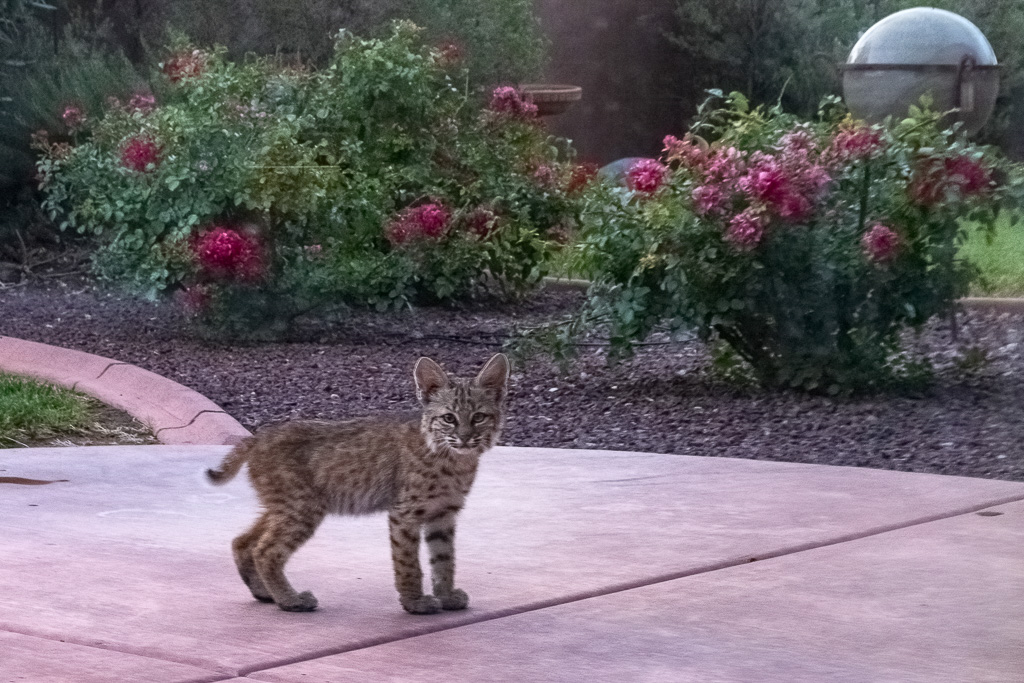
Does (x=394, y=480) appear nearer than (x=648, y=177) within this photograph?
Yes

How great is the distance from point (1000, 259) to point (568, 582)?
5.34 m

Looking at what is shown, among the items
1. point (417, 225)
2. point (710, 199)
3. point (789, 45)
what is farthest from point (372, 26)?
point (710, 199)

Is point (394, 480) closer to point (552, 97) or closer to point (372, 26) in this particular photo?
point (552, 97)

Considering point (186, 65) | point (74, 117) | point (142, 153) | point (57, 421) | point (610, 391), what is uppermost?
point (186, 65)

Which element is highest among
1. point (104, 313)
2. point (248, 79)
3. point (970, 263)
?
point (248, 79)

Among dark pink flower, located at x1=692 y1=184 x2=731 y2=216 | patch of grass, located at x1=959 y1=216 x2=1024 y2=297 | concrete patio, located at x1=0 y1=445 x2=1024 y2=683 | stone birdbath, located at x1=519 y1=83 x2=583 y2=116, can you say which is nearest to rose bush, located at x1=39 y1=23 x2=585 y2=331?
stone birdbath, located at x1=519 y1=83 x2=583 y2=116

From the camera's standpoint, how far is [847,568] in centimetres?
420

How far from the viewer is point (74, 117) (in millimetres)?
10703

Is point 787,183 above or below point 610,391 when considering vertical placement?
above

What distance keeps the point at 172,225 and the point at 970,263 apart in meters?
4.60

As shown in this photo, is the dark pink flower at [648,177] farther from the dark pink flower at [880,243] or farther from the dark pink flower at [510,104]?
the dark pink flower at [510,104]

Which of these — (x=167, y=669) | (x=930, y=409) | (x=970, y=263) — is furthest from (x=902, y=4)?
(x=167, y=669)

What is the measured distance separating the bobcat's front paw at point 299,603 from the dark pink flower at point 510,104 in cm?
731

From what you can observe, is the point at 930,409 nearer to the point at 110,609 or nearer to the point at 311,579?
the point at 311,579
